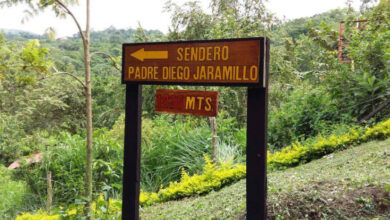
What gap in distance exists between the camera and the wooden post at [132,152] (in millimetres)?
3350

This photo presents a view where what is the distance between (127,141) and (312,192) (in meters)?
1.73

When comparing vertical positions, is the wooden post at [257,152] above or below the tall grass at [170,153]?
above

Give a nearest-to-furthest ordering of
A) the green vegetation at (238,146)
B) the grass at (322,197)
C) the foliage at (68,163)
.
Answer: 1. the grass at (322,197)
2. the green vegetation at (238,146)
3. the foliage at (68,163)

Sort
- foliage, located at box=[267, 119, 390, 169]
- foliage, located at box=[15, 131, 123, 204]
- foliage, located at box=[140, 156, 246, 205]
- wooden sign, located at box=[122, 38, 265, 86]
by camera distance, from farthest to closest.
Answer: foliage, located at box=[15, 131, 123, 204] < foliage, located at box=[267, 119, 390, 169] < foliage, located at box=[140, 156, 246, 205] < wooden sign, located at box=[122, 38, 265, 86]

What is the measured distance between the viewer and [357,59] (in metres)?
7.63

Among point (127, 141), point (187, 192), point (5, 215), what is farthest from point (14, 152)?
point (127, 141)

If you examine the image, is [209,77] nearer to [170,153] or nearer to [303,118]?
[170,153]

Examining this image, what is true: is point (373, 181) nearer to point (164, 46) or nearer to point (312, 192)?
point (312, 192)

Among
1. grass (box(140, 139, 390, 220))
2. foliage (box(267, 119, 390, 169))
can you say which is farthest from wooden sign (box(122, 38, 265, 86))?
foliage (box(267, 119, 390, 169))

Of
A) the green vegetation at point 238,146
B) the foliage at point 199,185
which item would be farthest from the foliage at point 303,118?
the foliage at point 199,185

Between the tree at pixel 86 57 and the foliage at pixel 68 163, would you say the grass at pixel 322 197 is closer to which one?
the tree at pixel 86 57

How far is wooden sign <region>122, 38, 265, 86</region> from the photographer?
2691mm

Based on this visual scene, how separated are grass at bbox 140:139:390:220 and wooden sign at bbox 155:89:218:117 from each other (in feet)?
3.50

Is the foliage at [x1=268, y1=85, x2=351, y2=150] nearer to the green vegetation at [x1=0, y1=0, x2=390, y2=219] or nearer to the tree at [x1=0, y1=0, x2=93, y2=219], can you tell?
the green vegetation at [x1=0, y1=0, x2=390, y2=219]
